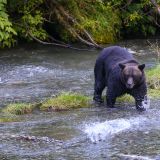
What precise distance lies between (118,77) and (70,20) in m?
6.74

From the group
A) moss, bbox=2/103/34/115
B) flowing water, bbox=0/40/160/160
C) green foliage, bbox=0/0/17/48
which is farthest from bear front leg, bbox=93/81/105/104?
green foliage, bbox=0/0/17/48

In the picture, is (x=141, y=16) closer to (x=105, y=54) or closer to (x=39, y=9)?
(x=39, y=9)

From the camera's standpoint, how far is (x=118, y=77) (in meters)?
9.06

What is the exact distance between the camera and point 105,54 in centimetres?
970

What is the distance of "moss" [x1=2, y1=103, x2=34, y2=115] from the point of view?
29.5 feet

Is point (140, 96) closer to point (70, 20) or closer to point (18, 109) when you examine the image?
point (18, 109)

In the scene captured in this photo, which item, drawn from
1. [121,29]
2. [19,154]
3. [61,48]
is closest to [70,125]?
[19,154]

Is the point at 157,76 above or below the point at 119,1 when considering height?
below

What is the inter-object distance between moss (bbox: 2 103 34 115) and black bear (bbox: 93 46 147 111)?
4.01 feet

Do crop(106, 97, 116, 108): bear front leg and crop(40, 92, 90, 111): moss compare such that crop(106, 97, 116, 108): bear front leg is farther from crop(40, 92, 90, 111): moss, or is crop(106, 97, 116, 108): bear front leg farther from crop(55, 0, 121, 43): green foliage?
crop(55, 0, 121, 43): green foliage

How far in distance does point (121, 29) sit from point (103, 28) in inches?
60.7

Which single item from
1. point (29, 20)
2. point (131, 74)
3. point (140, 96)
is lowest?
point (140, 96)

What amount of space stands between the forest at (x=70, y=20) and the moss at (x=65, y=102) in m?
5.03

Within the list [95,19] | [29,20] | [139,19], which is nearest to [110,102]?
[29,20]
